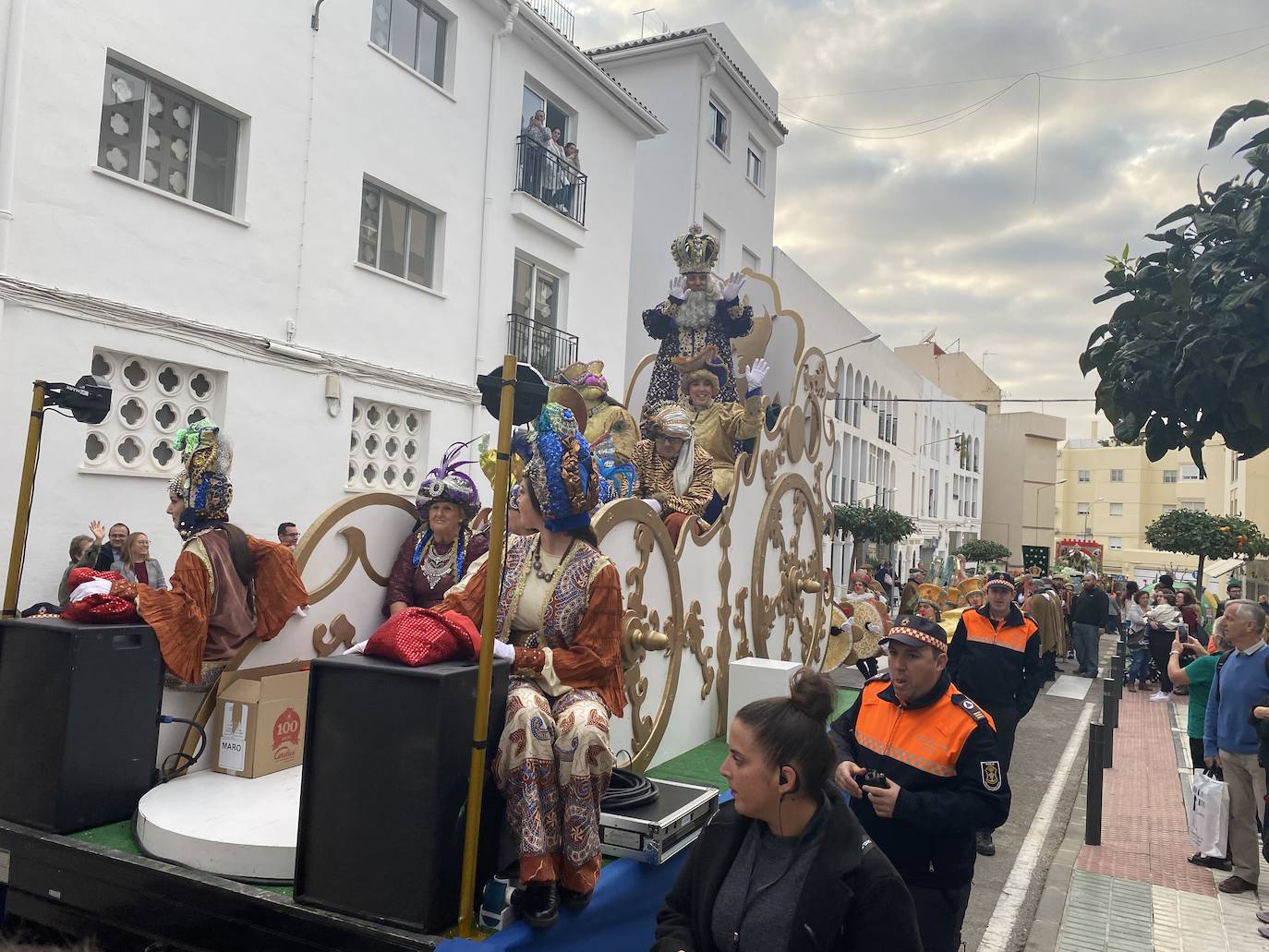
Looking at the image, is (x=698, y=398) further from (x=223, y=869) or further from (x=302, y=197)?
(x=302, y=197)

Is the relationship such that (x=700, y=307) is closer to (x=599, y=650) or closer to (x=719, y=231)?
(x=599, y=650)

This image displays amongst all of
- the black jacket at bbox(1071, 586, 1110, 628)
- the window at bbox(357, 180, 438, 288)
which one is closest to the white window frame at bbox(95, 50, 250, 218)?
the window at bbox(357, 180, 438, 288)

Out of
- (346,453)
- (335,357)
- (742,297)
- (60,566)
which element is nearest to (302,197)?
(335,357)

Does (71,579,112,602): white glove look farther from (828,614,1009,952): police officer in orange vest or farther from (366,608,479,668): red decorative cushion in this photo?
(828,614,1009,952): police officer in orange vest

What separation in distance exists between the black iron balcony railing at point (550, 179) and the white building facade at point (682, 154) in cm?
429

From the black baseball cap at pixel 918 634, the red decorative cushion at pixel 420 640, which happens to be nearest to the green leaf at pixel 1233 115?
the black baseball cap at pixel 918 634

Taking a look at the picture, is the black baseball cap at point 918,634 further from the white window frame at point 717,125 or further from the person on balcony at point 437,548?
the white window frame at point 717,125

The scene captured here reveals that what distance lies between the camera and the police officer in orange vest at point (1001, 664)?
22.7ft

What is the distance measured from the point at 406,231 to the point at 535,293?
3.10m

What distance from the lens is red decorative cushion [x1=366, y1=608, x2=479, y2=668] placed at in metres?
3.30

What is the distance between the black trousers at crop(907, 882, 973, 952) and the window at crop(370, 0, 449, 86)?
42.4ft

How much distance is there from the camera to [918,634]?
3.60 m

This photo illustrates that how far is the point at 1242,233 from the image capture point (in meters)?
4.57

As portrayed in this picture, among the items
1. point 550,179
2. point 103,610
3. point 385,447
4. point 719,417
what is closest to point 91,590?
point 103,610
